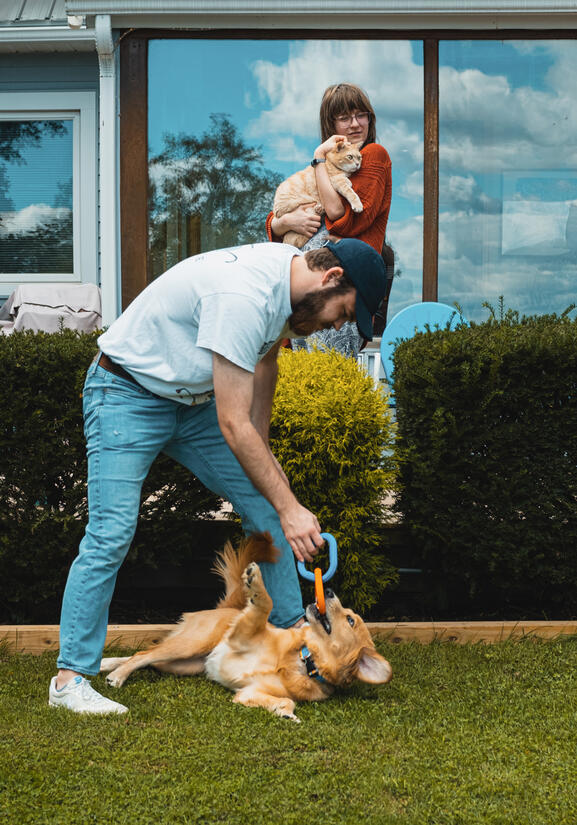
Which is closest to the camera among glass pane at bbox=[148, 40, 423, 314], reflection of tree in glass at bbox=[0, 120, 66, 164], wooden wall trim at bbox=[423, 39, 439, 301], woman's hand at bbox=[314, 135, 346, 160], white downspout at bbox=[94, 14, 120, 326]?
woman's hand at bbox=[314, 135, 346, 160]

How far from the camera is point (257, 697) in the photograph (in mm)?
3406

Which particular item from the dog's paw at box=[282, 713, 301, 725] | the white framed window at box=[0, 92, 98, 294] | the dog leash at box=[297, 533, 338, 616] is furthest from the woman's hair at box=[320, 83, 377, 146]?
the dog's paw at box=[282, 713, 301, 725]

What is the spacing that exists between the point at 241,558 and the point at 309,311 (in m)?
1.16

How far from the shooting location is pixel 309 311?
10.2 ft

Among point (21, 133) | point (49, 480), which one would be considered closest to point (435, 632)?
point (49, 480)

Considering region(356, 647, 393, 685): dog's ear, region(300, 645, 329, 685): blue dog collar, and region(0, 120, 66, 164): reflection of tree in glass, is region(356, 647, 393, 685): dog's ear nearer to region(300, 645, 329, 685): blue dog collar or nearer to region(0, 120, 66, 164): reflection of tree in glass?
region(300, 645, 329, 685): blue dog collar

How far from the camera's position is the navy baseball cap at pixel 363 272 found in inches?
119

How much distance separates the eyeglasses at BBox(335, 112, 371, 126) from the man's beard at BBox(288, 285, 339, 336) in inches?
130

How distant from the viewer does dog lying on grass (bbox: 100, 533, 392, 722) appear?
342cm

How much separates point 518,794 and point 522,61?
6.91m

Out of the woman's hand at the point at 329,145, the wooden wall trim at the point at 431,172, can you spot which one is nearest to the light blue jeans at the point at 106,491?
the woman's hand at the point at 329,145

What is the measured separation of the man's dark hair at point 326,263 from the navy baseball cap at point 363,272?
0.05 feet

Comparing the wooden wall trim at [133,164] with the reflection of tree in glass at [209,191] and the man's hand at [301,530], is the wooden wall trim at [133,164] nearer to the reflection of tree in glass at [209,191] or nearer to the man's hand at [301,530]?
the reflection of tree in glass at [209,191]

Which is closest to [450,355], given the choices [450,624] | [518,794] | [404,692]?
[450,624]
